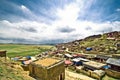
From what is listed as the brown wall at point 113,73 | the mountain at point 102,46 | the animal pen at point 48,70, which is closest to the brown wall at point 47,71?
the animal pen at point 48,70

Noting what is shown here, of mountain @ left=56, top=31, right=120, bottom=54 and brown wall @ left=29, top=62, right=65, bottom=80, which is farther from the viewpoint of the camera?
mountain @ left=56, top=31, right=120, bottom=54

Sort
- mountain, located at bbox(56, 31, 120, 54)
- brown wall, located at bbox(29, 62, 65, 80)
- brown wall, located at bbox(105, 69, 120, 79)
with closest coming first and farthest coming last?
1. brown wall, located at bbox(29, 62, 65, 80)
2. brown wall, located at bbox(105, 69, 120, 79)
3. mountain, located at bbox(56, 31, 120, 54)

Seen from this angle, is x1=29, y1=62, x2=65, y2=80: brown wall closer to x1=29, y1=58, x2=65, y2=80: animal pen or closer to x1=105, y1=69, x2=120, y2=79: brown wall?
x1=29, y1=58, x2=65, y2=80: animal pen

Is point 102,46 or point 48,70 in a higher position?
point 102,46

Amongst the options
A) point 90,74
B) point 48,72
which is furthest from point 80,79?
point 48,72

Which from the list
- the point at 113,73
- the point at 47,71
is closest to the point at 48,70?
the point at 47,71

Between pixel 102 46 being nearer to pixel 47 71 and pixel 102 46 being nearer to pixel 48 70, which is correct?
pixel 48 70

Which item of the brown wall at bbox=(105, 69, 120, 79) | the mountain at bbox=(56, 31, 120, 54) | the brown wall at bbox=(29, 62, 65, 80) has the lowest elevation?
the brown wall at bbox=(105, 69, 120, 79)

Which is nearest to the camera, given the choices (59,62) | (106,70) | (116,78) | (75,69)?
(59,62)

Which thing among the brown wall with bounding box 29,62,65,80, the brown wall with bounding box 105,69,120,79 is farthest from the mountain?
the brown wall with bounding box 29,62,65,80

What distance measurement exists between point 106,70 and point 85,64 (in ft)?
25.5

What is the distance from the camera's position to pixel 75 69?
3547cm

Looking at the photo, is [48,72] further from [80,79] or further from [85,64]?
[85,64]

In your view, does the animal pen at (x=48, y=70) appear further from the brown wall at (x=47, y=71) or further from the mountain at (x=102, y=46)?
the mountain at (x=102, y=46)
